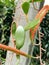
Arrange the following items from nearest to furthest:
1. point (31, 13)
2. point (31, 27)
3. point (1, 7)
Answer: point (31, 27), point (31, 13), point (1, 7)

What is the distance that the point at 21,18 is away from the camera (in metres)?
0.70

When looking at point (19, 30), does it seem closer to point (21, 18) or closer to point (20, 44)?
point (20, 44)

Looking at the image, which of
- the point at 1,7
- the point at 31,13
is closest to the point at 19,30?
the point at 31,13

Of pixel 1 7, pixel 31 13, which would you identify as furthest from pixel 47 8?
pixel 1 7

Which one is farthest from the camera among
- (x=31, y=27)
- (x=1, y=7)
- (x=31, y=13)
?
(x=1, y=7)

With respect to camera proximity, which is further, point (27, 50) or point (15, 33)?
point (27, 50)

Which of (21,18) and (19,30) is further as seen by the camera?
(21,18)

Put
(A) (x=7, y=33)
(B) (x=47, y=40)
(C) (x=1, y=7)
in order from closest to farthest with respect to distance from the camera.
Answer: (C) (x=1, y=7), (A) (x=7, y=33), (B) (x=47, y=40)

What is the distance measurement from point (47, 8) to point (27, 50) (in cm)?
24

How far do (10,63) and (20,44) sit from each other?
286 mm

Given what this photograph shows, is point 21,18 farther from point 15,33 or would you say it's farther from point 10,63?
point 15,33

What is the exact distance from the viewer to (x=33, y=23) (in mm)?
437

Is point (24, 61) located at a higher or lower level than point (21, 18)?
lower

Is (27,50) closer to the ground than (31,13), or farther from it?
closer to the ground
